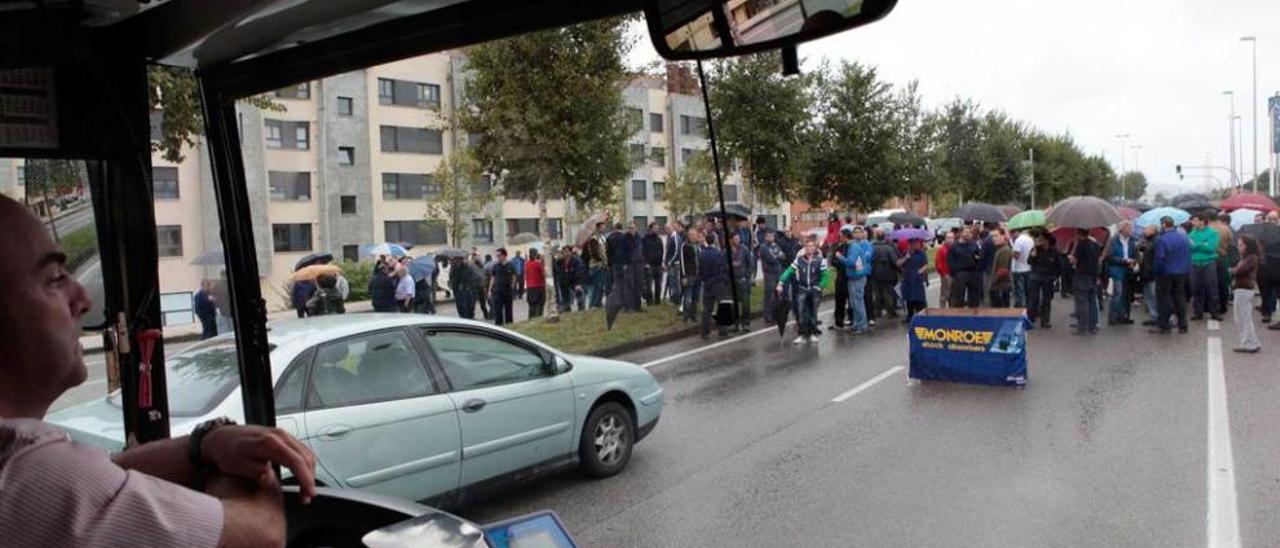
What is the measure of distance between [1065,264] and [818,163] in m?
8.18

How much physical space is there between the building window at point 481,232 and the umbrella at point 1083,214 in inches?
1372

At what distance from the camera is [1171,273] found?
13.6m

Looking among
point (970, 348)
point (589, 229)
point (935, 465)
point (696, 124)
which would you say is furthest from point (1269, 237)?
point (589, 229)

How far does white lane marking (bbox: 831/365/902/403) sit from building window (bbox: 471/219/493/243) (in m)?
37.0

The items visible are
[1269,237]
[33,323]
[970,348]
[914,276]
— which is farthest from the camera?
[914,276]

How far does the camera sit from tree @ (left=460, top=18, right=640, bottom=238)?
12961 mm

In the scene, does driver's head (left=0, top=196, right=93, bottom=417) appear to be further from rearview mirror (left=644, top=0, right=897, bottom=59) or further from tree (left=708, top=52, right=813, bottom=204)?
tree (left=708, top=52, right=813, bottom=204)

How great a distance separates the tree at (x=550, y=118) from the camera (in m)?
13.0

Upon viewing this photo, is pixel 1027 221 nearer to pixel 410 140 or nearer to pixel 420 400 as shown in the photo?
pixel 420 400

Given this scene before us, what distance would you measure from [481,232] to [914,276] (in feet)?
116

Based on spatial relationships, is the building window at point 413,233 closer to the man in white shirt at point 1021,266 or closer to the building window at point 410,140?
the building window at point 410,140

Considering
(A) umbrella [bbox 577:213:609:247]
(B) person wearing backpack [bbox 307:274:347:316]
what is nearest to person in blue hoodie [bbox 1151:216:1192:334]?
(A) umbrella [bbox 577:213:609:247]

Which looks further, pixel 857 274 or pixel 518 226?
pixel 518 226

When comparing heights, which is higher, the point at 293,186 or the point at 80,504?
the point at 293,186
